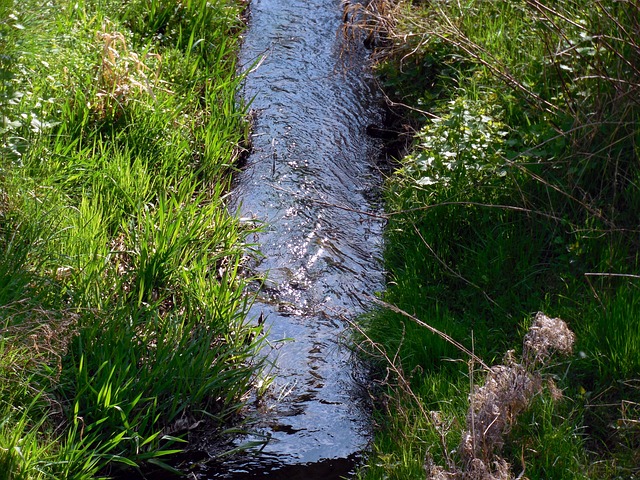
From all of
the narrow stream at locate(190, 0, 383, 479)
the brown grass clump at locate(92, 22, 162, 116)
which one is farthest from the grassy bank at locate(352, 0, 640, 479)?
the brown grass clump at locate(92, 22, 162, 116)

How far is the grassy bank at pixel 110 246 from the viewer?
11.8 feet

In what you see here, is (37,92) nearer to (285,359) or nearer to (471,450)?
(285,359)

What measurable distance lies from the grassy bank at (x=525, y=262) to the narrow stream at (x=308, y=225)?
0.23m

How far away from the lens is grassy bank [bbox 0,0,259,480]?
359 centimetres

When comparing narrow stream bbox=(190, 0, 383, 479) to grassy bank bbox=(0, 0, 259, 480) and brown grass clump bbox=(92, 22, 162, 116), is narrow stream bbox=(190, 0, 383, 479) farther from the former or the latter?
brown grass clump bbox=(92, 22, 162, 116)

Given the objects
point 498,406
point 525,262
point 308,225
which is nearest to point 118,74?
point 308,225

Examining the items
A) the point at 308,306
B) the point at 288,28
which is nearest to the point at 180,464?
the point at 308,306

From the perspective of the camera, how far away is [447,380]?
13.0 feet

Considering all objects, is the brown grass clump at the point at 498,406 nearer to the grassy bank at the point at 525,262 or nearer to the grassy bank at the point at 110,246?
the grassy bank at the point at 525,262

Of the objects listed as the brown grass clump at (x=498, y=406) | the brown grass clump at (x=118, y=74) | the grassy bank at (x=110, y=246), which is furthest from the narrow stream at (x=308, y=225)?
the brown grass clump at (x=118, y=74)

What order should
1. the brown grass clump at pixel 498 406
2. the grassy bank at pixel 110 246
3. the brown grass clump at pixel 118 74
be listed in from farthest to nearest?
the brown grass clump at pixel 118 74
the grassy bank at pixel 110 246
the brown grass clump at pixel 498 406

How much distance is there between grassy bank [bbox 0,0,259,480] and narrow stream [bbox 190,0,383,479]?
0.23 m

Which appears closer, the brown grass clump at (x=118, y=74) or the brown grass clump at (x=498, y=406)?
the brown grass clump at (x=498, y=406)

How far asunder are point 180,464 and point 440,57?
12.6ft
